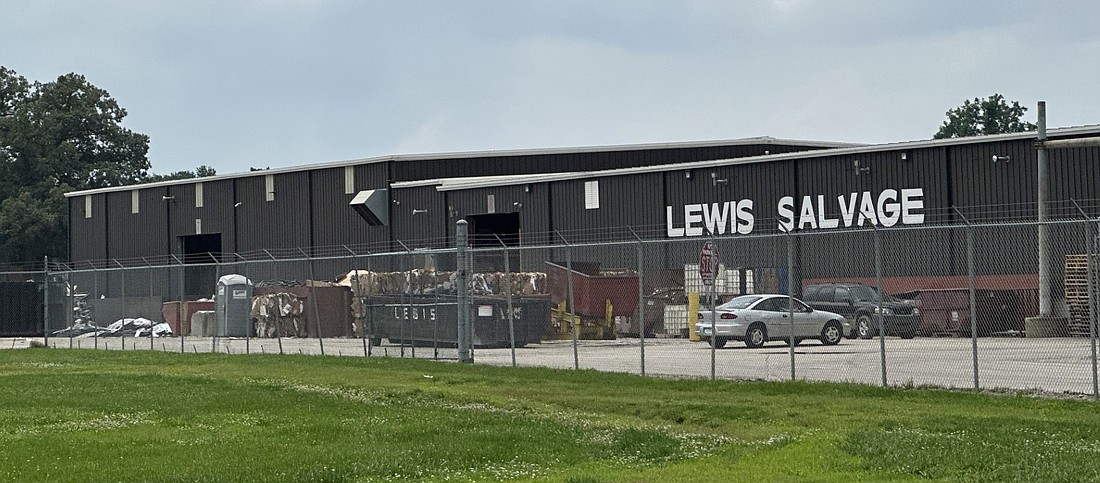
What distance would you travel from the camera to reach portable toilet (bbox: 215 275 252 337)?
36.3 m

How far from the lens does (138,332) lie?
128ft

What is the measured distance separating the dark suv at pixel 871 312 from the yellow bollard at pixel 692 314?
201cm

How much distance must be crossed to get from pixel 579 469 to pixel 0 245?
91.6 m

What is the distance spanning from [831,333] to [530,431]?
10065mm

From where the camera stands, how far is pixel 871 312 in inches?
898

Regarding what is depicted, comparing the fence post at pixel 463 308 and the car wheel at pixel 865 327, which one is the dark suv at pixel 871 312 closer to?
the car wheel at pixel 865 327

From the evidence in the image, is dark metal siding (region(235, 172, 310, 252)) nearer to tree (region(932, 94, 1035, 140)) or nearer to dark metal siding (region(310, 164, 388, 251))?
dark metal siding (region(310, 164, 388, 251))

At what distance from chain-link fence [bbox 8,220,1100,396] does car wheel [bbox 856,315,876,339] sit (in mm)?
43

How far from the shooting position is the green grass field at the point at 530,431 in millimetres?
12117

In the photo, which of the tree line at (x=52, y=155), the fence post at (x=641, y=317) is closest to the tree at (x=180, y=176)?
the tree line at (x=52, y=155)

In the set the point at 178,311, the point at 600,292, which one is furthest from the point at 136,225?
the point at 600,292

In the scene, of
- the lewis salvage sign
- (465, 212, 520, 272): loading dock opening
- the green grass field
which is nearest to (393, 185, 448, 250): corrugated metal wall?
(465, 212, 520, 272): loading dock opening

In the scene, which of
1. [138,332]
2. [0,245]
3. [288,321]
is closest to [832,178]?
[288,321]

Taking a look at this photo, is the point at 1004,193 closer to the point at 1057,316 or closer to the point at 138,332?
the point at 1057,316
